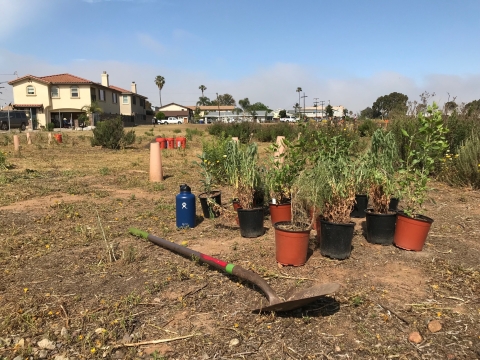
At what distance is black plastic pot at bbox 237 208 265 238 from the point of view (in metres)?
4.15

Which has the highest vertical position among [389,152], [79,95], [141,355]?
[79,95]

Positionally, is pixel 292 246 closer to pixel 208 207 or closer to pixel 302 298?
pixel 302 298

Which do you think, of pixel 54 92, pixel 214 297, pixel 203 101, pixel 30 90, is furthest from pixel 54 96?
pixel 203 101

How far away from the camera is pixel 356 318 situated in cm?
252

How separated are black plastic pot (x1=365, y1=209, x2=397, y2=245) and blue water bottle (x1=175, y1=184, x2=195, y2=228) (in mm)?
2112

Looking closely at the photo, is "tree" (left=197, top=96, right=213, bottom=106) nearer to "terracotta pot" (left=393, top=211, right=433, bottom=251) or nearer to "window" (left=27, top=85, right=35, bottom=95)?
"window" (left=27, top=85, right=35, bottom=95)

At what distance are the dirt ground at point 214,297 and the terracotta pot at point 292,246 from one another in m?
0.09

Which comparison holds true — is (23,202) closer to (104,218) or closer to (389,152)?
(104,218)

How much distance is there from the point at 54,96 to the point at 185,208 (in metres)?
41.3

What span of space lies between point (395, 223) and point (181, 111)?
284 feet

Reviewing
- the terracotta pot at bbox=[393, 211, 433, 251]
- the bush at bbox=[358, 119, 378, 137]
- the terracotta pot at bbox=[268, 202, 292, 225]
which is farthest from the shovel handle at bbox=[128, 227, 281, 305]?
the bush at bbox=[358, 119, 378, 137]

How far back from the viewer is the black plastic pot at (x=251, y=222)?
415cm

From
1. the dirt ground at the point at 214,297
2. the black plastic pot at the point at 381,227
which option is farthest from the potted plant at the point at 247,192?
the black plastic pot at the point at 381,227

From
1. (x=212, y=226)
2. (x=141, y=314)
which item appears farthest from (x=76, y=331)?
(x=212, y=226)
